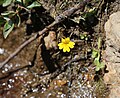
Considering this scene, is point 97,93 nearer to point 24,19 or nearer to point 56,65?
point 56,65

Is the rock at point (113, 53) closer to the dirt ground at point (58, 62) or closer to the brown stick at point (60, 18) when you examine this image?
the dirt ground at point (58, 62)

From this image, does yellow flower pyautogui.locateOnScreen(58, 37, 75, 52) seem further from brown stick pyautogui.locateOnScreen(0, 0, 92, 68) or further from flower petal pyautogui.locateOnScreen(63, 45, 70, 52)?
brown stick pyautogui.locateOnScreen(0, 0, 92, 68)

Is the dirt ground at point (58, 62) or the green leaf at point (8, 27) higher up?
the green leaf at point (8, 27)

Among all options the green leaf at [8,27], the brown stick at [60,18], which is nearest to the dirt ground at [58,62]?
the brown stick at [60,18]

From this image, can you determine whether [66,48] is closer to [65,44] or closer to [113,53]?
[65,44]

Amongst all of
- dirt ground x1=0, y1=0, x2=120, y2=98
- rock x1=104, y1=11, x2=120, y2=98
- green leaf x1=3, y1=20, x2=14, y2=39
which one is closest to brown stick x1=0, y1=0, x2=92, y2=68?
dirt ground x1=0, y1=0, x2=120, y2=98
